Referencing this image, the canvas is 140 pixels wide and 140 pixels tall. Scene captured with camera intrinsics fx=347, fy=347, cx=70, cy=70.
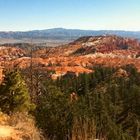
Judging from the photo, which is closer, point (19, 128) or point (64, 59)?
point (19, 128)

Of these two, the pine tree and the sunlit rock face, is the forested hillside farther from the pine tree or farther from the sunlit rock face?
the sunlit rock face

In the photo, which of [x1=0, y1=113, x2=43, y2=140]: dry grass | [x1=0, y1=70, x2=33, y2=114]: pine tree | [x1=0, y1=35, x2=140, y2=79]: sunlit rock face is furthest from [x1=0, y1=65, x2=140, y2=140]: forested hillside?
[x1=0, y1=35, x2=140, y2=79]: sunlit rock face

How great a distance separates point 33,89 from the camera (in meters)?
35.6

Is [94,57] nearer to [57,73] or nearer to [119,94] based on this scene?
[57,73]

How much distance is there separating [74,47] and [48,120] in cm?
16746

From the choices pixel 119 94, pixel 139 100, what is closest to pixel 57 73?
pixel 119 94

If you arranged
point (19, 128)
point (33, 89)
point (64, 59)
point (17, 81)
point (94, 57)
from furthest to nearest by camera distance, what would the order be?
1. point (94, 57)
2. point (64, 59)
3. point (33, 89)
4. point (17, 81)
5. point (19, 128)

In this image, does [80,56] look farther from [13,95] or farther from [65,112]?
[65,112]

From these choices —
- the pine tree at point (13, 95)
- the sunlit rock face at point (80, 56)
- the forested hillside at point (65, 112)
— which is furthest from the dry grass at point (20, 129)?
the sunlit rock face at point (80, 56)

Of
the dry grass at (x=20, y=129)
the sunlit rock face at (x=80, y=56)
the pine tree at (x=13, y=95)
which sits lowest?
the sunlit rock face at (x=80, y=56)

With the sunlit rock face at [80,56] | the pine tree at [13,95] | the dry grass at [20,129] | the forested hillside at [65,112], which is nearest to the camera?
the forested hillside at [65,112]

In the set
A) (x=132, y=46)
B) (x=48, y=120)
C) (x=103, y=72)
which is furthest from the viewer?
(x=132, y=46)

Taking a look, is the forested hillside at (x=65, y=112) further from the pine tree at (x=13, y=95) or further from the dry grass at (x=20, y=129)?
the dry grass at (x=20, y=129)

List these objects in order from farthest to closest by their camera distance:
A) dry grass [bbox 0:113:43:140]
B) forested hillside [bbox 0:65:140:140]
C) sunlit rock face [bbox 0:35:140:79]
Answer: sunlit rock face [bbox 0:35:140:79]
dry grass [bbox 0:113:43:140]
forested hillside [bbox 0:65:140:140]
